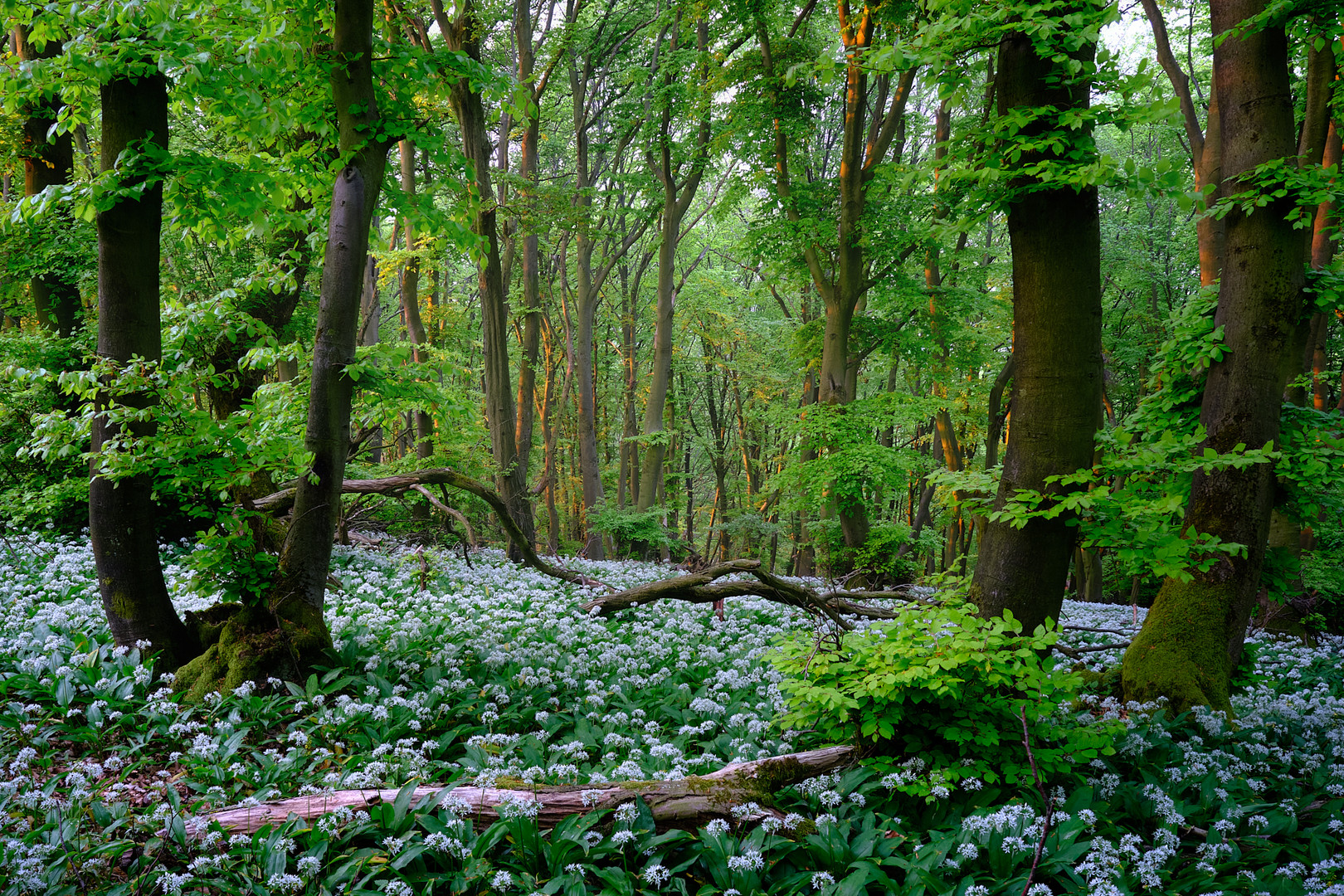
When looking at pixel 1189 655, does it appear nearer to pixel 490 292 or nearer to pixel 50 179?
pixel 490 292

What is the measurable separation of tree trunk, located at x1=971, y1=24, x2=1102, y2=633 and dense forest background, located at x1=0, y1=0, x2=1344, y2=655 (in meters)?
0.13

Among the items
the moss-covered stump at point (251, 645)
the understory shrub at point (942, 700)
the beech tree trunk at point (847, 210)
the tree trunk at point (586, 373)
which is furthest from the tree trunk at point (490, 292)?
the understory shrub at point (942, 700)

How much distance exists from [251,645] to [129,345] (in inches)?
80.6

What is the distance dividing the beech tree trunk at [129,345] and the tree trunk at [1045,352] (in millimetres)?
5361

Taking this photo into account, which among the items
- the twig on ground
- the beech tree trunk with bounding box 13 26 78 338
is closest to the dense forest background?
the beech tree trunk with bounding box 13 26 78 338

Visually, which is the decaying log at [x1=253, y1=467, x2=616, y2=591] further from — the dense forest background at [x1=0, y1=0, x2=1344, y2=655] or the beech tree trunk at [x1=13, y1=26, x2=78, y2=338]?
the beech tree trunk at [x1=13, y1=26, x2=78, y2=338]

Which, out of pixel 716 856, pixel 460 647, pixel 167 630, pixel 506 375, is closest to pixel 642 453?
pixel 506 375

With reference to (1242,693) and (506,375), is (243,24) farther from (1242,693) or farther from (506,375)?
(1242,693)

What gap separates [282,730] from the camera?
415cm

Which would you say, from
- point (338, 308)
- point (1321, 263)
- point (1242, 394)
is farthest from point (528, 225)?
point (1321, 263)

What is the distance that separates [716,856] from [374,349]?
3.81 m

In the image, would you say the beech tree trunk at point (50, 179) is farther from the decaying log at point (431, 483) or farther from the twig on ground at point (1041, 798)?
the twig on ground at point (1041, 798)

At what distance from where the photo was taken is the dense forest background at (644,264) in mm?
4180

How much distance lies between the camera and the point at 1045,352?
4473 millimetres
